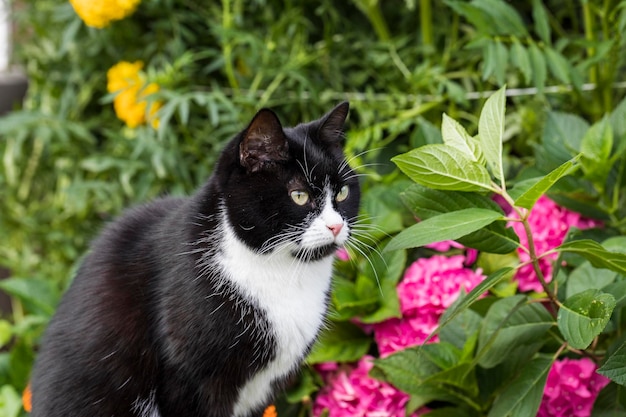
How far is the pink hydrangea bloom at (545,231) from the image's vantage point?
51.4 inches

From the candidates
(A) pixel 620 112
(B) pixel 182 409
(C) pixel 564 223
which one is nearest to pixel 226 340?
(B) pixel 182 409

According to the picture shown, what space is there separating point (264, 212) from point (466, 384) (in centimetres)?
44

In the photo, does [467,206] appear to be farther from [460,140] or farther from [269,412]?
[269,412]

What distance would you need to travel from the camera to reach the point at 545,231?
1.33 meters

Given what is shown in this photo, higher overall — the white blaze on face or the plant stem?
the white blaze on face

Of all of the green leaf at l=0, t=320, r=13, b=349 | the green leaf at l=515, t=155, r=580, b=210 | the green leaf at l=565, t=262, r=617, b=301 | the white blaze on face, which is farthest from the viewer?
the green leaf at l=0, t=320, r=13, b=349

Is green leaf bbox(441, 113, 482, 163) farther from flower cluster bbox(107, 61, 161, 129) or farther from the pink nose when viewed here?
flower cluster bbox(107, 61, 161, 129)

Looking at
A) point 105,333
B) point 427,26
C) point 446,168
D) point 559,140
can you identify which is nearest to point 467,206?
point 446,168

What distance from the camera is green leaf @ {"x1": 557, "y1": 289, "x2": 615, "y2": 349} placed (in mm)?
914

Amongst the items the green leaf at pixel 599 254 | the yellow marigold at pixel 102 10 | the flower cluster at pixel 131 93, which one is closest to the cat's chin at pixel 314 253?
the green leaf at pixel 599 254

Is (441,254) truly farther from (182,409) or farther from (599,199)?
(182,409)

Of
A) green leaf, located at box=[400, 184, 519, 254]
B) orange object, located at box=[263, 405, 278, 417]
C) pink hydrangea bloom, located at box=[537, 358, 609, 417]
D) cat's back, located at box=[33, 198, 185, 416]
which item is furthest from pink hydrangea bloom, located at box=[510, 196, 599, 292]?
cat's back, located at box=[33, 198, 185, 416]

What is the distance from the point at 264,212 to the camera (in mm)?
1029

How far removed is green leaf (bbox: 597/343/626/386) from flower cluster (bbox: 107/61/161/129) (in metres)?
1.19
